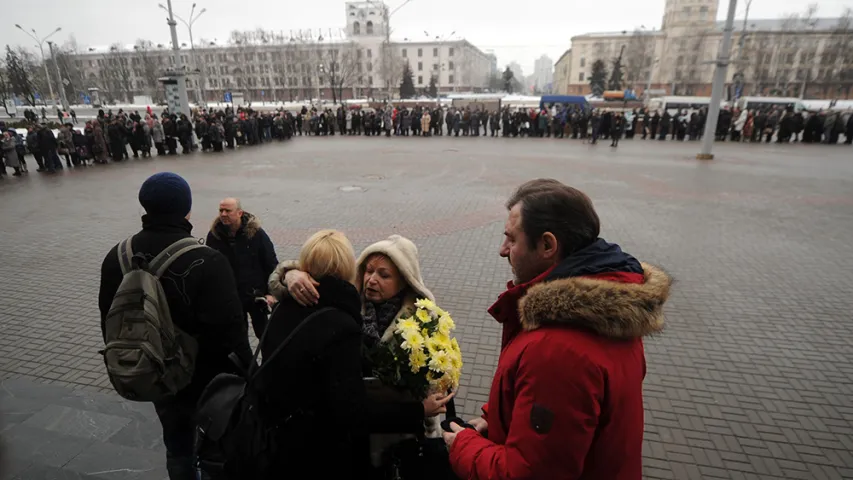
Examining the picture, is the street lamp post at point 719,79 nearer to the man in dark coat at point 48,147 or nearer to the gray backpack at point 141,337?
the gray backpack at point 141,337

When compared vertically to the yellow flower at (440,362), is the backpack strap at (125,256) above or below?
above

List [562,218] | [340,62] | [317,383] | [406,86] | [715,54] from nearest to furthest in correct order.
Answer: [562,218] < [317,383] < [406,86] < [715,54] < [340,62]

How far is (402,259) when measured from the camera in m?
2.69

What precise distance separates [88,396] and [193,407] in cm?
215

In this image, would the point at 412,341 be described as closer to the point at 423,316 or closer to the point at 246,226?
the point at 423,316

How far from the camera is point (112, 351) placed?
2154 millimetres

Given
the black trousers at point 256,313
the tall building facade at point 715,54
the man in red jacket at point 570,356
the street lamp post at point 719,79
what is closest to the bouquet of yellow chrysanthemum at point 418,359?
the man in red jacket at point 570,356

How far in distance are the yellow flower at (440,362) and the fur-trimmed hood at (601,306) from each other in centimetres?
82

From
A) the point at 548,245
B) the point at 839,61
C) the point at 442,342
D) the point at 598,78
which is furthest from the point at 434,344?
the point at 839,61

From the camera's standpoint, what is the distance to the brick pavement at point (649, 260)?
3.77 m

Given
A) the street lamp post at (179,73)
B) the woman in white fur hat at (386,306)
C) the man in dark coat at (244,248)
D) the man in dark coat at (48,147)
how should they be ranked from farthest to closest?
the street lamp post at (179,73), the man in dark coat at (48,147), the man in dark coat at (244,248), the woman in white fur hat at (386,306)

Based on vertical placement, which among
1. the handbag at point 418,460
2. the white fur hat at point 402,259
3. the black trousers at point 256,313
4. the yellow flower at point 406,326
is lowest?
the black trousers at point 256,313

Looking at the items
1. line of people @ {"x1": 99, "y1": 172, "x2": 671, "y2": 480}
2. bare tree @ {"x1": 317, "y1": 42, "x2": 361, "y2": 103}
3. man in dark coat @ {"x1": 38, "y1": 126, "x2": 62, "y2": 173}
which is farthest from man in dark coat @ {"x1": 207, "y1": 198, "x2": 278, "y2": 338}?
bare tree @ {"x1": 317, "y1": 42, "x2": 361, "y2": 103}

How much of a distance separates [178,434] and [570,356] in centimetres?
255
